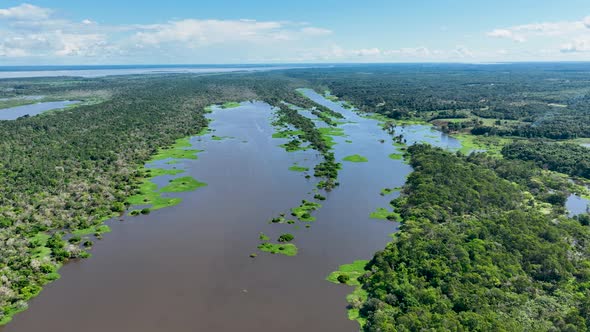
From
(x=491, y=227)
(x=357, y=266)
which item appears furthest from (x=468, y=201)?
(x=357, y=266)

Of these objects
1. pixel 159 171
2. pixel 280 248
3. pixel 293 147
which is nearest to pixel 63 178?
pixel 159 171

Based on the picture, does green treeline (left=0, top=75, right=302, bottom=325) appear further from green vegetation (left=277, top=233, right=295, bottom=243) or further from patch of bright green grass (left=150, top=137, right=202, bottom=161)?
green vegetation (left=277, top=233, right=295, bottom=243)

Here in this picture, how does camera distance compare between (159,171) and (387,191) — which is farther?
(159,171)

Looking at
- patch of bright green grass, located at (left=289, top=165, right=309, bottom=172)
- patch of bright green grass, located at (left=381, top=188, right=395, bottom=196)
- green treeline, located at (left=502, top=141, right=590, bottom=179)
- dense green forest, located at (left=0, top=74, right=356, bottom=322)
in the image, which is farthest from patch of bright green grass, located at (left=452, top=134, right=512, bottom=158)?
patch of bright green grass, located at (left=289, top=165, right=309, bottom=172)

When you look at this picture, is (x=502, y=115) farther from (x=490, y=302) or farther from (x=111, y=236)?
(x=111, y=236)

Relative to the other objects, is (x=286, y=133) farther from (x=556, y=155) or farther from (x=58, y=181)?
(x=556, y=155)

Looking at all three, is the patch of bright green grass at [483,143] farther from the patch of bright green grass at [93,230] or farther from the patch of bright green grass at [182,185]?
the patch of bright green grass at [93,230]
